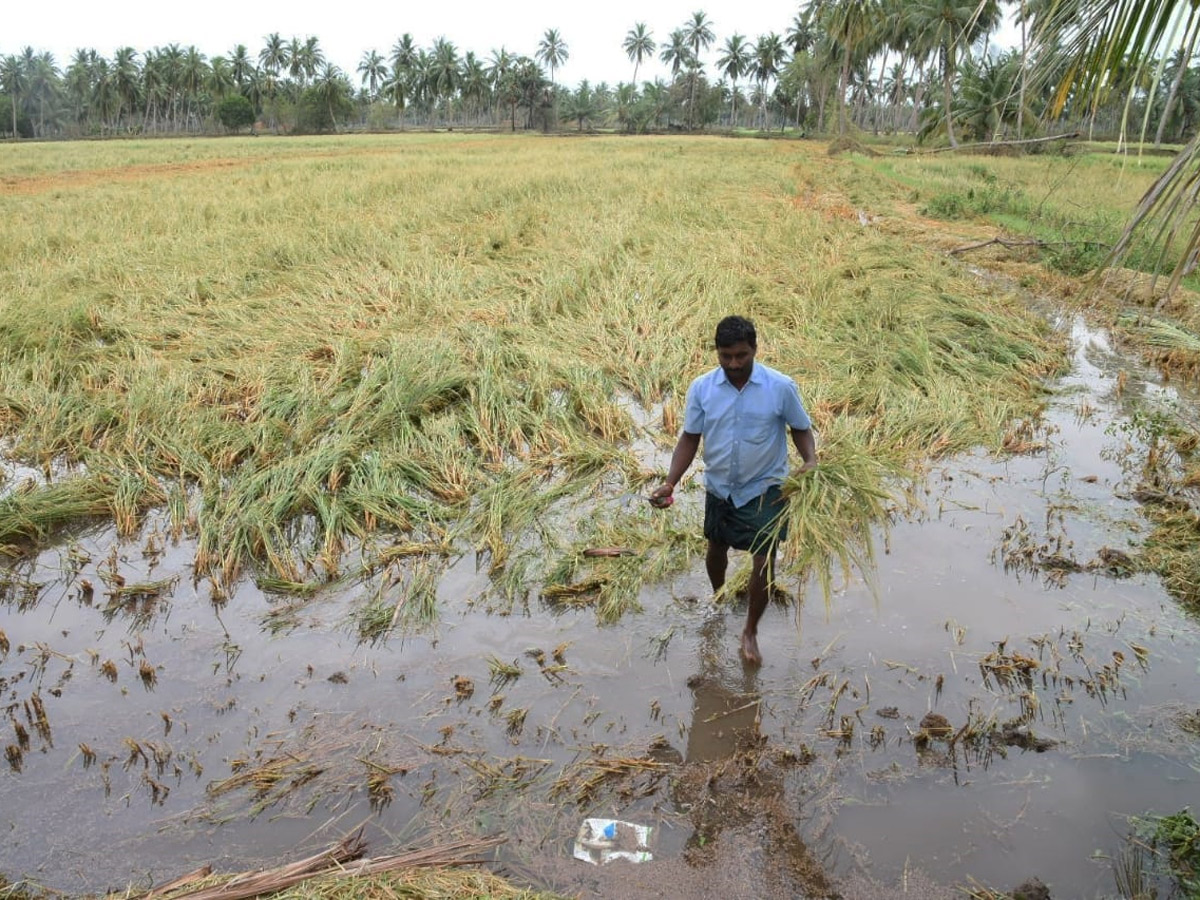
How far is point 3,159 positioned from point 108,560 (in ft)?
101

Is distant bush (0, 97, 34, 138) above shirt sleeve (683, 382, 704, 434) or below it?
above

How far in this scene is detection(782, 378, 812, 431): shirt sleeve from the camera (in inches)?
Result: 122

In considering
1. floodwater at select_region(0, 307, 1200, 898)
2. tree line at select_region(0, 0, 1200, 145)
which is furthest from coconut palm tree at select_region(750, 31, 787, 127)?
floodwater at select_region(0, 307, 1200, 898)

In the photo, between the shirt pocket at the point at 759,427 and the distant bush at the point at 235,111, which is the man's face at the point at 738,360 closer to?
the shirt pocket at the point at 759,427

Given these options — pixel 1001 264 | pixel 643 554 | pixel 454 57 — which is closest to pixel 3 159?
pixel 1001 264

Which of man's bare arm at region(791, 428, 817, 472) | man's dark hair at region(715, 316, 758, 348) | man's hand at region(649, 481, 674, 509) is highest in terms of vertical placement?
man's dark hair at region(715, 316, 758, 348)

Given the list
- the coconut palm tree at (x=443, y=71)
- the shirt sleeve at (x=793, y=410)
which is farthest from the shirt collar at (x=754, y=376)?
the coconut palm tree at (x=443, y=71)

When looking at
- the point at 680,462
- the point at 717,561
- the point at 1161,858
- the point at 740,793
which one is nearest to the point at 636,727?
the point at 740,793

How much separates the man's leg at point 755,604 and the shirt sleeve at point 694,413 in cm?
55

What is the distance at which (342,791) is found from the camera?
2.70 metres

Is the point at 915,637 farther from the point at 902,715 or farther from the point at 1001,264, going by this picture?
the point at 1001,264

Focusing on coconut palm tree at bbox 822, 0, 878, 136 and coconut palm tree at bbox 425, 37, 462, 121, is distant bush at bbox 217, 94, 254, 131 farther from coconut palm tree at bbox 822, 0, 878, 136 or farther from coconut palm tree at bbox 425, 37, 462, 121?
coconut palm tree at bbox 822, 0, 878, 136

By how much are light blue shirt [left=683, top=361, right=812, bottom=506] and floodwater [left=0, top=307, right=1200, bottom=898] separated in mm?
721

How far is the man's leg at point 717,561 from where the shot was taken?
3510mm
